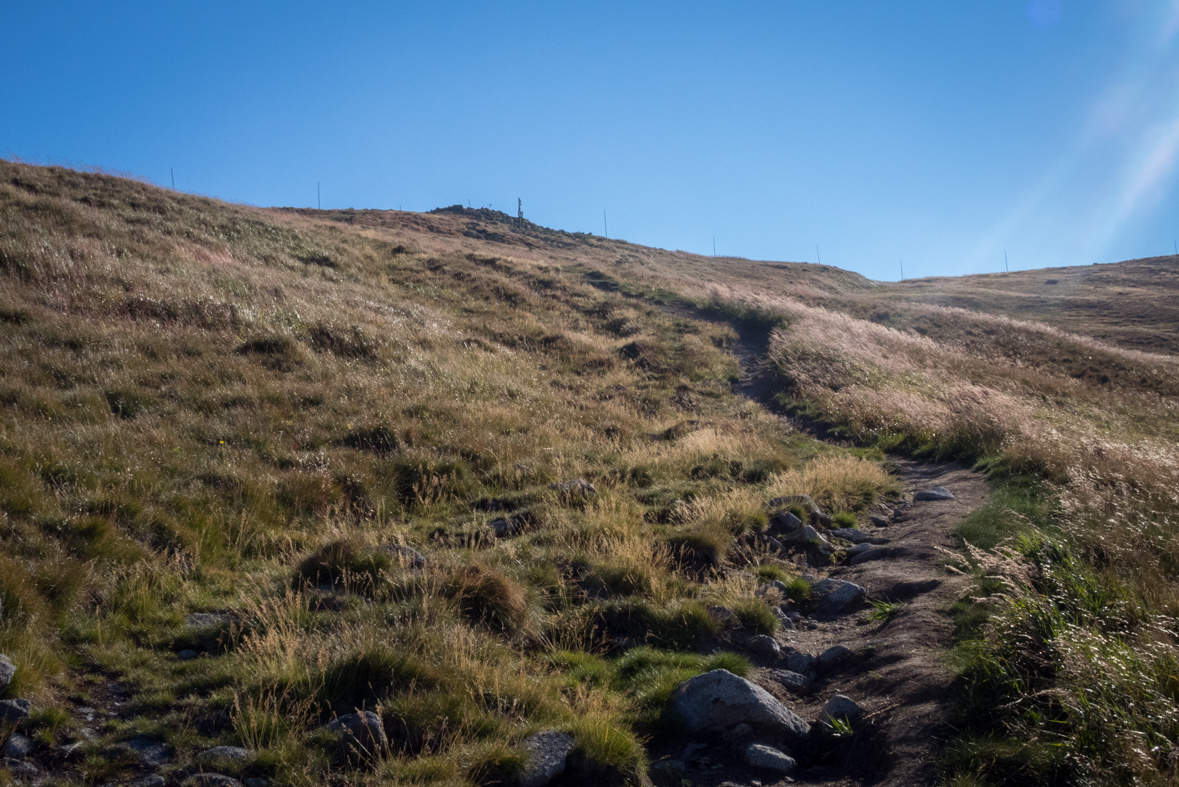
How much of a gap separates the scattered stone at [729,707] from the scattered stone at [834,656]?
94 cm

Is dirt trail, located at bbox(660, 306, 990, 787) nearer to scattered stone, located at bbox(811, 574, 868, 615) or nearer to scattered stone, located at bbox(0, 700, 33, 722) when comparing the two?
scattered stone, located at bbox(811, 574, 868, 615)

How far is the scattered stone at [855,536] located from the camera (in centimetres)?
873

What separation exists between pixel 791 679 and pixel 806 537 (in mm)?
3231

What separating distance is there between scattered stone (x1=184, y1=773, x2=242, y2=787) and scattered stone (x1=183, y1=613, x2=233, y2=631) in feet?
6.14

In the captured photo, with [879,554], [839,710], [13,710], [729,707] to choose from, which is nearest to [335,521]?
[13,710]

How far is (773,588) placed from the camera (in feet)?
23.0

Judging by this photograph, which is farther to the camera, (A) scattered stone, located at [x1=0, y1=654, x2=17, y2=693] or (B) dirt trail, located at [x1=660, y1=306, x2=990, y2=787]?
(B) dirt trail, located at [x1=660, y1=306, x2=990, y2=787]

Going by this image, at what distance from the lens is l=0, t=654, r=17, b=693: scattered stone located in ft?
13.0

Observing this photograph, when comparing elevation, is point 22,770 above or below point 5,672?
below

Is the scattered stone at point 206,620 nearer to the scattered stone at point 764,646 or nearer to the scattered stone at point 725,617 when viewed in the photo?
the scattered stone at point 725,617

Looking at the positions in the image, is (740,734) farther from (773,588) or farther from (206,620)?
(206,620)

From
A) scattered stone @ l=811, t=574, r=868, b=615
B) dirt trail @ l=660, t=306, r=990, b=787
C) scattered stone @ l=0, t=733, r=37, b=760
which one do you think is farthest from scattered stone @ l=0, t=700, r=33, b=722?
scattered stone @ l=811, t=574, r=868, b=615

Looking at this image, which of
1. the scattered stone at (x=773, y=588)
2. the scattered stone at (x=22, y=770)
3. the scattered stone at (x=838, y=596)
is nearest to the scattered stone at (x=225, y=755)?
the scattered stone at (x=22, y=770)

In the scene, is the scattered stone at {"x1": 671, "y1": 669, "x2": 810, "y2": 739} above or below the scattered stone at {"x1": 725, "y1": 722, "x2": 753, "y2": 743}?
above
